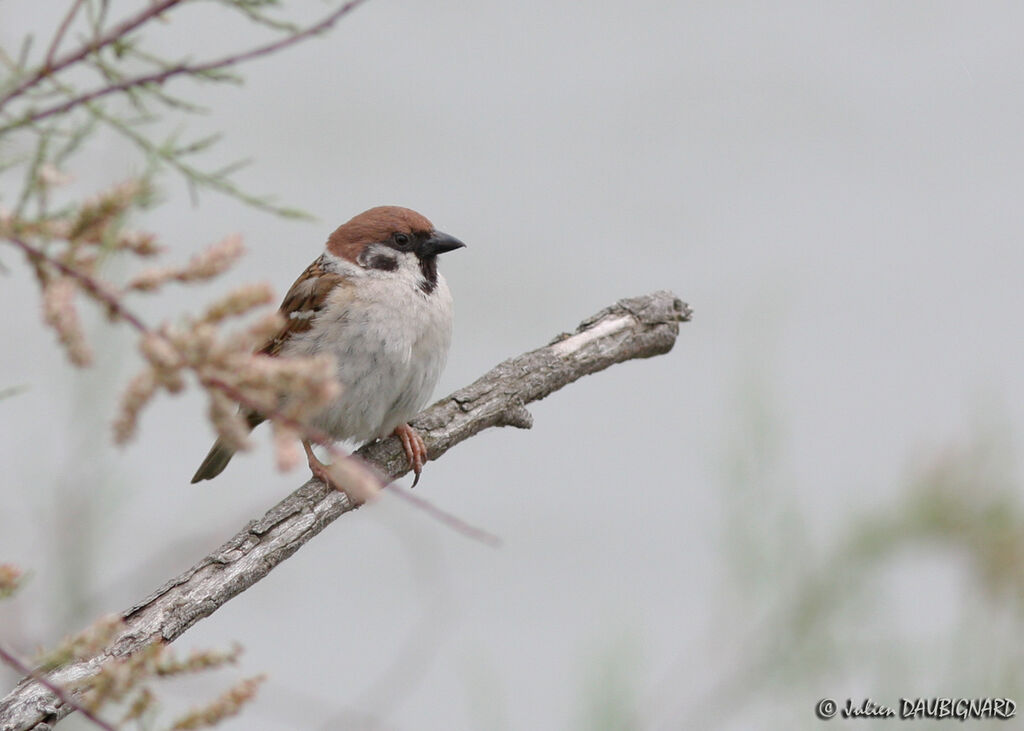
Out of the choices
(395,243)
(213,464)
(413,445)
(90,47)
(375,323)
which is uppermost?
(90,47)

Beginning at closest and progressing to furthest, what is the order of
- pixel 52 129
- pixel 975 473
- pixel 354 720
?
pixel 52 129 < pixel 354 720 < pixel 975 473

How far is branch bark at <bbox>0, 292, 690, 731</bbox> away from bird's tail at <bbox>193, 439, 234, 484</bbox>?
1.94ft

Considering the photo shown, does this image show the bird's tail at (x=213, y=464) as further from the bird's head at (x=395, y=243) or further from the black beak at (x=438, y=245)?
the black beak at (x=438, y=245)

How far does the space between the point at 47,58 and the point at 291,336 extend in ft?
8.55

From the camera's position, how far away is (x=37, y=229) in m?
1.26

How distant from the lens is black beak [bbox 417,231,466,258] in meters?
4.12

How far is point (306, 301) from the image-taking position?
13.1 feet

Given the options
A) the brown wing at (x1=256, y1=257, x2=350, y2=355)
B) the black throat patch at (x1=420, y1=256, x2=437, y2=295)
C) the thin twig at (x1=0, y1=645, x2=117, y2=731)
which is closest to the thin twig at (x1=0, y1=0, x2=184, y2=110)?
the thin twig at (x1=0, y1=645, x2=117, y2=731)

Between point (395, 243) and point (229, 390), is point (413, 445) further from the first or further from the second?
point (229, 390)

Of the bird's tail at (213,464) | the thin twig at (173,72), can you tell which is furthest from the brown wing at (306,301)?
the thin twig at (173,72)

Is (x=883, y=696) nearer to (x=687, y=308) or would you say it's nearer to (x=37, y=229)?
(x=687, y=308)

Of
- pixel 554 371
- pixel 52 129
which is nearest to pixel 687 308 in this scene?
pixel 554 371

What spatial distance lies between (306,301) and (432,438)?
70cm

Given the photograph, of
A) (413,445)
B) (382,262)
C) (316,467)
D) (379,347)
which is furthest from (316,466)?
(382,262)
